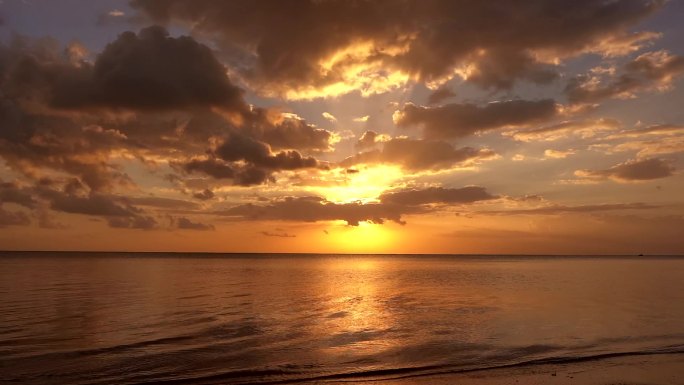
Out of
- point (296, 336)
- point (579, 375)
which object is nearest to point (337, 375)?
point (296, 336)

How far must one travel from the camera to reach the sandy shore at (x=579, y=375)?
1798cm

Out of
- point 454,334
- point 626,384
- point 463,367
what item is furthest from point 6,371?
point 626,384

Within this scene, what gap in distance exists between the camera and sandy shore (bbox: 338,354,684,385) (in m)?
18.0

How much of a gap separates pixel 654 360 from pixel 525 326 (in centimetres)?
1010

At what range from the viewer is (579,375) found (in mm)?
19000

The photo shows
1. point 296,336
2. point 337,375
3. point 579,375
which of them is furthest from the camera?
point 296,336

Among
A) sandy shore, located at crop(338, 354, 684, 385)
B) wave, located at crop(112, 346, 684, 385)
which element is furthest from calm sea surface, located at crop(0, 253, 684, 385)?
sandy shore, located at crop(338, 354, 684, 385)

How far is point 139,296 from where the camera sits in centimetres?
4781

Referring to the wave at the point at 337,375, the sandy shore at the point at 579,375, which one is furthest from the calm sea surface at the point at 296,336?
the sandy shore at the point at 579,375

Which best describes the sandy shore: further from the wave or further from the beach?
the wave

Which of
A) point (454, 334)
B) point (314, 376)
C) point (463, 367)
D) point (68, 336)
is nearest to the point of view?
point (314, 376)

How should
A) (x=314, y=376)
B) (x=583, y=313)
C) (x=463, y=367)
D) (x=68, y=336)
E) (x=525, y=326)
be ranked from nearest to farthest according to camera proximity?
(x=314, y=376), (x=463, y=367), (x=68, y=336), (x=525, y=326), (x=583, y=313)

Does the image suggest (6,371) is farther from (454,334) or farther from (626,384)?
(626,384)

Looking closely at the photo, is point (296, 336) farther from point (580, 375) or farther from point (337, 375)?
point (580, 375)
